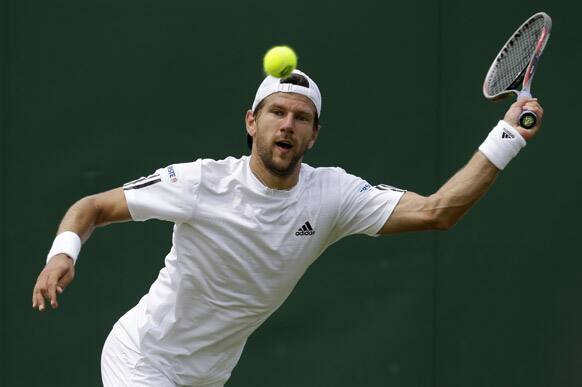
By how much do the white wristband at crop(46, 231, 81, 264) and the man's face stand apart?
77 centimetres

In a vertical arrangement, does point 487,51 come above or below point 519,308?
above

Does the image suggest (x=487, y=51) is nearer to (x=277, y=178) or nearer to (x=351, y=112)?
(x=351, y=112)

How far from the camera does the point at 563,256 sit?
20.2 ft

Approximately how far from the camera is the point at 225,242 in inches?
177

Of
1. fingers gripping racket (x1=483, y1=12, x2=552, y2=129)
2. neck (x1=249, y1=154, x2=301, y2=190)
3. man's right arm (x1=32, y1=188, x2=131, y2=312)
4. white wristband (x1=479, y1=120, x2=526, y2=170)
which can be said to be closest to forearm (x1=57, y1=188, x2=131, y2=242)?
man's right arm (x1=32, y1=188, x2=131, y2=312)

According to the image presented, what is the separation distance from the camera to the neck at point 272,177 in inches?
179

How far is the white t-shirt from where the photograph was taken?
4.47 metres

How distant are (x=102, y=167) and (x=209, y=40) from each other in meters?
0.82

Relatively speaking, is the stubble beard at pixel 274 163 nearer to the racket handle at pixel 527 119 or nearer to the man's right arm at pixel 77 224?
the man's right arm at pixel 77 224

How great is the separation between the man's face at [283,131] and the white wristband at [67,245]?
0.77 m

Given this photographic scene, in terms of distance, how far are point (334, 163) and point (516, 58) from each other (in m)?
1.66

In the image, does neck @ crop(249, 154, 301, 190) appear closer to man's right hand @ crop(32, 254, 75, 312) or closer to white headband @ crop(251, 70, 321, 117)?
white headband @ crop(251, 70, 321, 117)

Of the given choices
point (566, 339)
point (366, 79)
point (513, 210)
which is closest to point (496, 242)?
point (513, 210)

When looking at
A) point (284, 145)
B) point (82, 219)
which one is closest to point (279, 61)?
point (284, 145)
